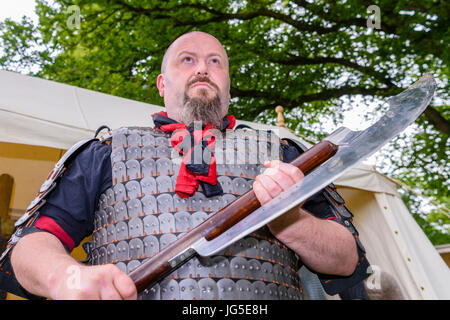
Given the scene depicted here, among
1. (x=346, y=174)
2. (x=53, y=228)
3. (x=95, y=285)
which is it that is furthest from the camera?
(x=346, y=174)

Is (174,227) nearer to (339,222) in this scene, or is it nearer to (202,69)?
(339,222)

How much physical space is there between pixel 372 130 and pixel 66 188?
3.97 feet

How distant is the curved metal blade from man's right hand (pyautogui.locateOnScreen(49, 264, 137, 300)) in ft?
0.88

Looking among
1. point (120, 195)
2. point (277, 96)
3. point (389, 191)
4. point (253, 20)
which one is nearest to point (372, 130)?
point (120, 195)

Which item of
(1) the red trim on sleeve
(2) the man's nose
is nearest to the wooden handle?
(1) the red trim on sleeve

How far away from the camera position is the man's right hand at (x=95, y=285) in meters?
1.02

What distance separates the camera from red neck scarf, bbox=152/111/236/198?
1.62 metres

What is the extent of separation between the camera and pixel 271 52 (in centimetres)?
848

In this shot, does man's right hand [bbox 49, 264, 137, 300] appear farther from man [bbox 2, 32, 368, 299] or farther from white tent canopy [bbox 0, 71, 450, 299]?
white tent canopy [bbox 0, 71, 450, 299]

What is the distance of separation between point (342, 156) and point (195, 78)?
941mm

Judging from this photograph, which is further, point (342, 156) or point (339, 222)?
point (339, 222)

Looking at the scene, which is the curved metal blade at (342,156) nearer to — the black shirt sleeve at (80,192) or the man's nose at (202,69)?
the black shirt sleeve at (80,192)

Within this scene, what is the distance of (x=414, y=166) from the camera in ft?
28.3

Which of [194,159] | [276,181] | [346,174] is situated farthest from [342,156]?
[346,174]
